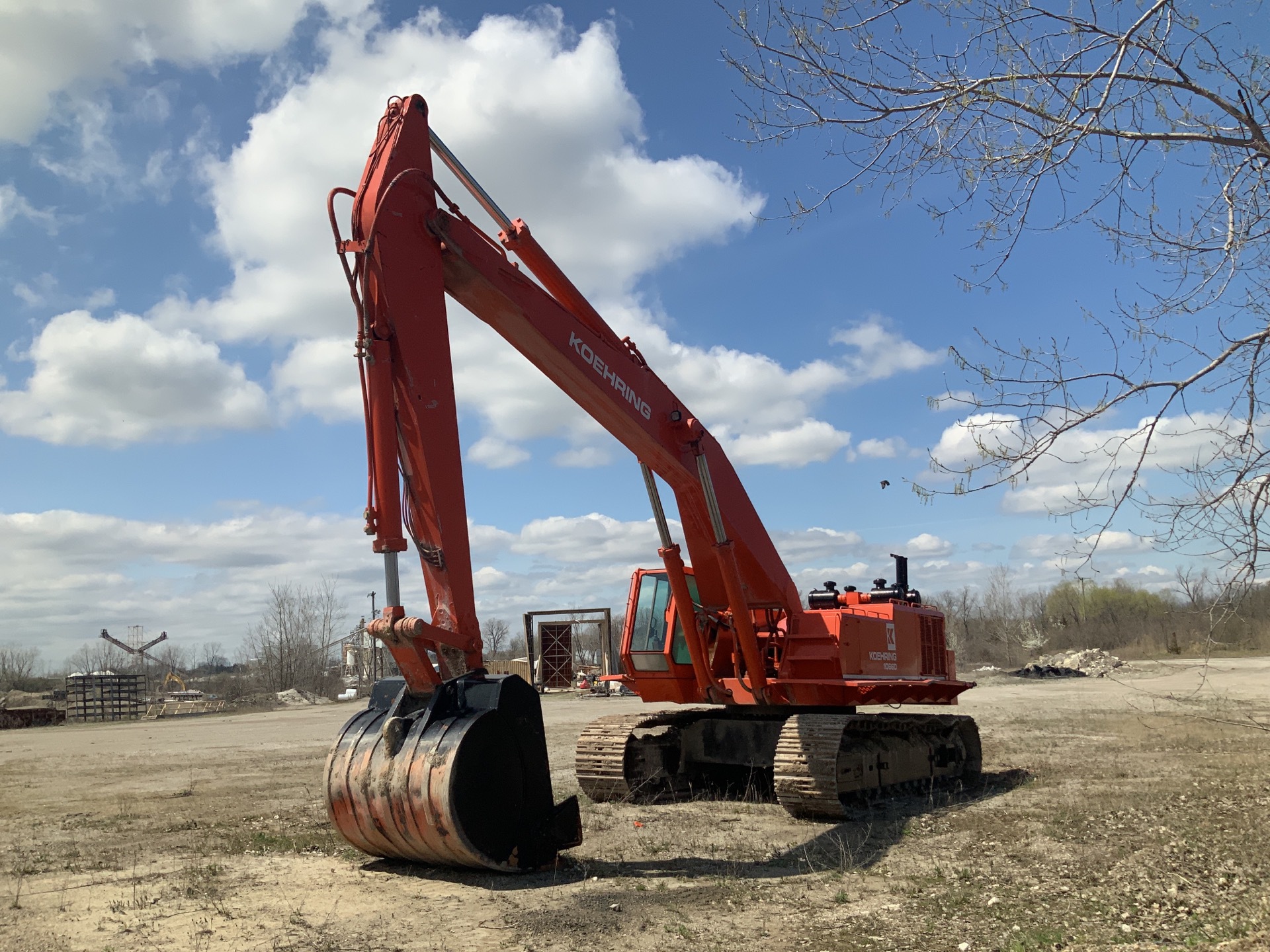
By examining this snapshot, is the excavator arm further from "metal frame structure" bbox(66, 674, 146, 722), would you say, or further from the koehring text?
"metal frame structure" bbox(66, 674, 146, 722)

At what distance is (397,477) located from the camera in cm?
739

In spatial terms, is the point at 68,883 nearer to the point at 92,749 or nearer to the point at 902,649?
the point at 902,649

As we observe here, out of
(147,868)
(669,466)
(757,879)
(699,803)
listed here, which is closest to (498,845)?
(757,879)

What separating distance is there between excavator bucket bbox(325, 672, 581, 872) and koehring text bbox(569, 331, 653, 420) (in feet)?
9.48

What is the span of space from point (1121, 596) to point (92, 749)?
6638 centimetres

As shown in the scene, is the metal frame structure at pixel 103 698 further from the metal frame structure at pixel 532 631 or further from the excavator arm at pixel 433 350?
the excavator arm at pixel 433 350

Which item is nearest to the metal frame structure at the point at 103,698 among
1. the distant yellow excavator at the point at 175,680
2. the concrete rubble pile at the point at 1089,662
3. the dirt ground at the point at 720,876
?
the distant yellow excavator at the point at 175,680

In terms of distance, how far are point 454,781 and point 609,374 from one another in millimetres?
3942

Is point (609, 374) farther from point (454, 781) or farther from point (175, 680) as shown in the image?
point (175, 680)

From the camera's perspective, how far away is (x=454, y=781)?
21.9 ft

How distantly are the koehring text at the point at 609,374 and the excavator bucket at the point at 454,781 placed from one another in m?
2.89

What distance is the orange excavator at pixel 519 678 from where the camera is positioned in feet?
23.3

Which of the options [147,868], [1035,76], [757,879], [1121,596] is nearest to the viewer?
[1035,76]

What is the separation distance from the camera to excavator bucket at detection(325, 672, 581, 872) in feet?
22.2
